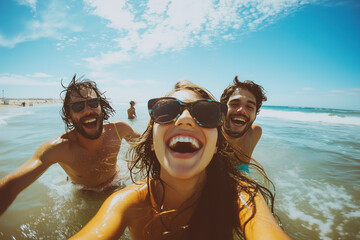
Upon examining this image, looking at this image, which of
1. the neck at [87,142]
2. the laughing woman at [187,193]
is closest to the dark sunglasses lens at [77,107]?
the neck at [87,142]

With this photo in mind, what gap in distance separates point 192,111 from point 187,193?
90cm

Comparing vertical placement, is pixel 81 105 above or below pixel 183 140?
above

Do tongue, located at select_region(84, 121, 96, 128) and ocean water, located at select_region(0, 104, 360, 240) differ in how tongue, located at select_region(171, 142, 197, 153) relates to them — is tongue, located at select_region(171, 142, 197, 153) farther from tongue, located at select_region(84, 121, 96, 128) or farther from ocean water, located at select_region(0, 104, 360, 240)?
tongue, located at select_region(84, 121, 96, 128)

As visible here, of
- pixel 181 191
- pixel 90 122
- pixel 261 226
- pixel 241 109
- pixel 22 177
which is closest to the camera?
pixel 261 226

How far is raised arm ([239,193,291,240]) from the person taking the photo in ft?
4.41

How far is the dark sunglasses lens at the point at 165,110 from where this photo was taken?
1.55 m

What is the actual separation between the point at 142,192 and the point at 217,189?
0.84 meters

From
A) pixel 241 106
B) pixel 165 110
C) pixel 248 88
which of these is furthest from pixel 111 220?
pixel 248 88

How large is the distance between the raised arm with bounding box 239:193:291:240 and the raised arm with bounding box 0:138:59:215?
2.87m

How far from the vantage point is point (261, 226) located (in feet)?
4.62

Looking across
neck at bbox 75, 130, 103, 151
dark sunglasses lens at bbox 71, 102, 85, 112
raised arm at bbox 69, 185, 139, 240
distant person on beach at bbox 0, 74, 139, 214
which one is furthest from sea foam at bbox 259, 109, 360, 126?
dark sunglasses lens at bbox 71, 102, 85, 112

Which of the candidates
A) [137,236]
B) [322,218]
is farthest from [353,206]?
[137,236]

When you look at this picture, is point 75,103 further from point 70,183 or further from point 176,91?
point 176,91

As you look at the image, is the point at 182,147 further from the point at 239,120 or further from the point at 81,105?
the point at 81,105
